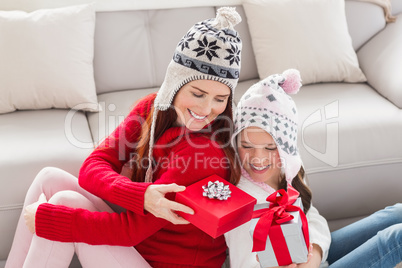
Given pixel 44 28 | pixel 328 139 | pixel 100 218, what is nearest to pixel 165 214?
pixel 100 218

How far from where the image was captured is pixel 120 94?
2.16 m

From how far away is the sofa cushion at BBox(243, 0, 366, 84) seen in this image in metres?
2.19

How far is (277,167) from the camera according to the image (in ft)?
4.78

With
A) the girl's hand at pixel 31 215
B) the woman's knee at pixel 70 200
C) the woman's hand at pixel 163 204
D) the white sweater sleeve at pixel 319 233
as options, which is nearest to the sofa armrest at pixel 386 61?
the white sweater sleeve at pixel 319 233

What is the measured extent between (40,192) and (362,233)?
1063 mm

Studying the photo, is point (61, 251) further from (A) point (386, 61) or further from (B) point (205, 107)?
(A) point (386, 61)

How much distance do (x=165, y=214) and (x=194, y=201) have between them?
9 cm

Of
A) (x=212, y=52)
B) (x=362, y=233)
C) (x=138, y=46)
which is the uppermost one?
(x=212, y=52)

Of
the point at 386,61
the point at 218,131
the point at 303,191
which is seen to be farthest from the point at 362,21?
the point at 218,131

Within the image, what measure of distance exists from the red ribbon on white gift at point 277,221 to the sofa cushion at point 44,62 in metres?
1.07

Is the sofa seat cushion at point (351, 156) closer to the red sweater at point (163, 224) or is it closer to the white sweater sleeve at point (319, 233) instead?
the white sweater sleeve at point (319, 233)

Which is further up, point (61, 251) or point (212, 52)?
point (212, 52)

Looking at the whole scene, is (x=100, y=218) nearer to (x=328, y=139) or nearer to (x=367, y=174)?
(x=328, y=139)

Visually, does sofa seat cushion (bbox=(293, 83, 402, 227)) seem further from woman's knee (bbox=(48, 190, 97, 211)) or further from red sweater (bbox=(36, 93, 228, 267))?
woman's knee (bbox=(48, 190, 97, 211))
